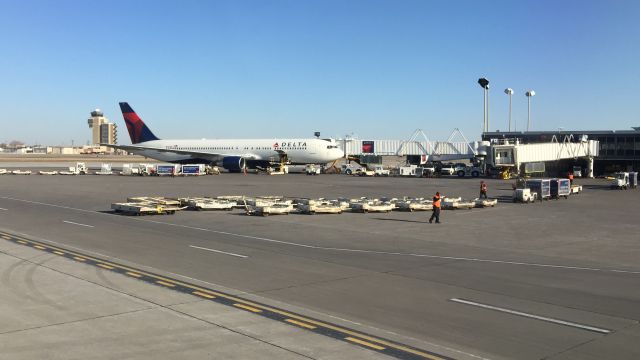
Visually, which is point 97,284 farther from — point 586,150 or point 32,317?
point 586,150

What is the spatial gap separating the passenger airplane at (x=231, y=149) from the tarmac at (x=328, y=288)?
4867 cm

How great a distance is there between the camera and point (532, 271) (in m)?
15.9

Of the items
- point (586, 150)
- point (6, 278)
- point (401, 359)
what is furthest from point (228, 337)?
point (586, 150)

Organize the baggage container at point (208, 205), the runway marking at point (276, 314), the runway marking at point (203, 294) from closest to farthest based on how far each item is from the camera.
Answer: the runway marking at point (276, 314) < the runway marking at point (203, 294) < the baggage container at point (208, 205)

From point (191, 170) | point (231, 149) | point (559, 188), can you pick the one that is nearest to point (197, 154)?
point (231, 149)

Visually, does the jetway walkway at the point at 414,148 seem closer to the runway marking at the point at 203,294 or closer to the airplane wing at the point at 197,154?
the airplane wing at the point at 197,154

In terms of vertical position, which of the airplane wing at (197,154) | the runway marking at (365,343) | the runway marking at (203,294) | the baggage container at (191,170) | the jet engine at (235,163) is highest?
the airplane wing at (197,154)

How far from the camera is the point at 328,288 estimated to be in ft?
44.5

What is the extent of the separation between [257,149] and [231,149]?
13.6ft

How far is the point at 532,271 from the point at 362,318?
288 inches

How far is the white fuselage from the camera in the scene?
75.9 meters

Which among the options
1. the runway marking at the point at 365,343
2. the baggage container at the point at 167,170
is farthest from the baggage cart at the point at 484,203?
the baggage container at the point at 167,170

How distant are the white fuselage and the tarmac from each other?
4842 cm

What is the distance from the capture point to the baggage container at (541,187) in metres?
40.2
